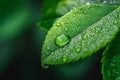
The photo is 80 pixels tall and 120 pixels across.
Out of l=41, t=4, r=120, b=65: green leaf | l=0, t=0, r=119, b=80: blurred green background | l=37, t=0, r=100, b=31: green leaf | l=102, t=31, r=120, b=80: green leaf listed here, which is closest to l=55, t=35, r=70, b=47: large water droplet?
l=41, t=4, r=120, b=65: green leaf

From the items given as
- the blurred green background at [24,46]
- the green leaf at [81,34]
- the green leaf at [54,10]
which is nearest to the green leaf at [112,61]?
the green leaf at [81,34]

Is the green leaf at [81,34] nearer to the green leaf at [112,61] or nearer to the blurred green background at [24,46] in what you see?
the green leaf at [112,61]

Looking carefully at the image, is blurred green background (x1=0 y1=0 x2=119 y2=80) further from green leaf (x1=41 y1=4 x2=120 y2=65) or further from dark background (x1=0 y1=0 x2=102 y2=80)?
green leaf (x1=41 y1=4 x2=120 y2=65)

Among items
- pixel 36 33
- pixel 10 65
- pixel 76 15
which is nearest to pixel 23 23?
pixel 36 33

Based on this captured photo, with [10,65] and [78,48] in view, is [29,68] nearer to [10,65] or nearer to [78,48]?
[10,65]

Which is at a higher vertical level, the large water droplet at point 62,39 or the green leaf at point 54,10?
the green leaf at point 54,10
